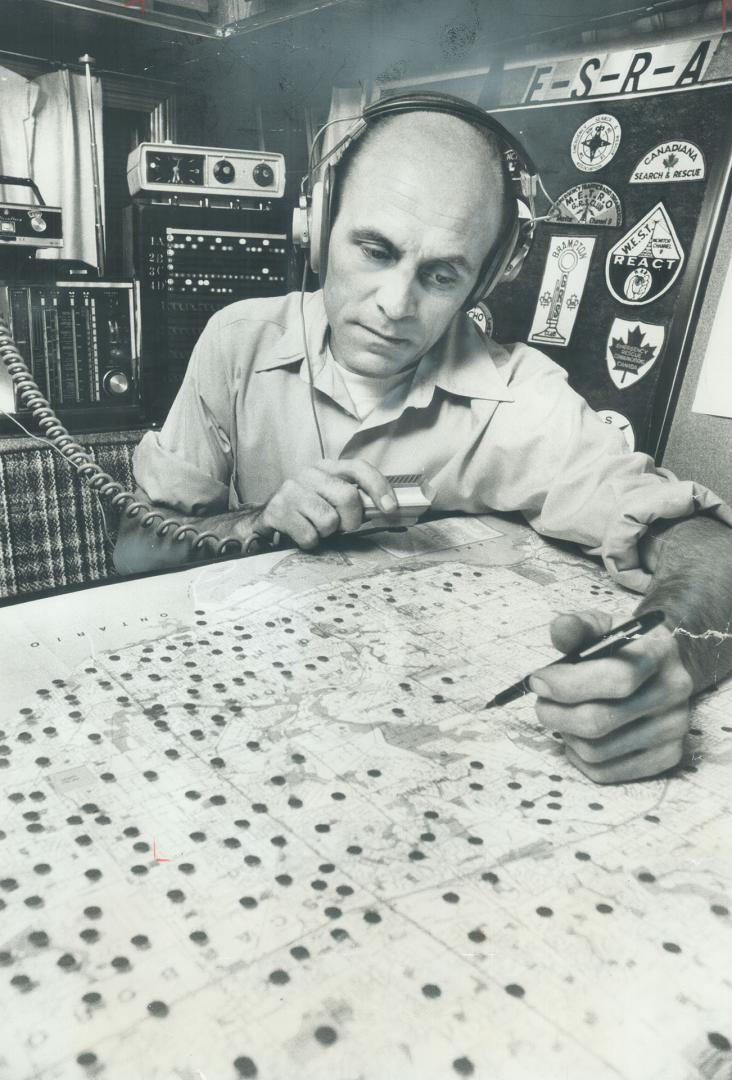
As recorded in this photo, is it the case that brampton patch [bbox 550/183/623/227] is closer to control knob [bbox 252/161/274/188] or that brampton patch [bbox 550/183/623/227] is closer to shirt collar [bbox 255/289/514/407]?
shirt collar [bbox 255/289/514/407]

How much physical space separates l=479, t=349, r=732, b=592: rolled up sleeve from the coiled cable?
15.8 inches

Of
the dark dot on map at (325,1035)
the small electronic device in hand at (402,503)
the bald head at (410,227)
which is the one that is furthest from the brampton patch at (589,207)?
the dark dot on map at (325,1035)

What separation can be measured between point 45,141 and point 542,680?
0.91m

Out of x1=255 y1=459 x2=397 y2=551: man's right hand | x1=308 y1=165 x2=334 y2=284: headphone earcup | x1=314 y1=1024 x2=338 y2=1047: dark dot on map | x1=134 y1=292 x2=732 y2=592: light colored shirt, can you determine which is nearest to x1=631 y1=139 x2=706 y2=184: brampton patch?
x1=134 y1=292 x2=732 y2=592: light colored shirt

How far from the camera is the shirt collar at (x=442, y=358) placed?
3.87 ft

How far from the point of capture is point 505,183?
1018mm

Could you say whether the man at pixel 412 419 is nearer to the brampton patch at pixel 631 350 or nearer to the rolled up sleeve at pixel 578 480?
the rolled up sleeve at pixel 578 480

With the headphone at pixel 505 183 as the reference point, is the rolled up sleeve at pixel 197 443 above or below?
below

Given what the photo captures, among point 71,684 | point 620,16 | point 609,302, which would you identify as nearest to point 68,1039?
point 71,684

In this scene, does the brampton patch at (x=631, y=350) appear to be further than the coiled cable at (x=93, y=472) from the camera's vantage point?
Yes

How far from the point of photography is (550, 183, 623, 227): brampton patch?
131 cm

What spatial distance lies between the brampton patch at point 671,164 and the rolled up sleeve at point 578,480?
1.05 feet

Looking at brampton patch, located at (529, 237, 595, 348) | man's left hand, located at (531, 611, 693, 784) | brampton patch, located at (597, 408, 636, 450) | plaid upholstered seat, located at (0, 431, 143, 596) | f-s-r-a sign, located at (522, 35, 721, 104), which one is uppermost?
f-s-r-a sign, located at (522, 35, 721, 104)

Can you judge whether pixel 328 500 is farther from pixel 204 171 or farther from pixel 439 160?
pixel 204 171
